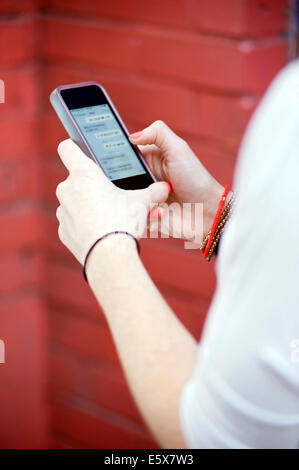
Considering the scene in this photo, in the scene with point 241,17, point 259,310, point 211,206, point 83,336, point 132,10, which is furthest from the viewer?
point 83,336

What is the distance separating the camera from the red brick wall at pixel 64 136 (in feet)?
3.51

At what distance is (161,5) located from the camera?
110 centimetres

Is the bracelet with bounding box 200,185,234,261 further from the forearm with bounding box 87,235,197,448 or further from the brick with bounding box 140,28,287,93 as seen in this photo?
the brick with bounding box 140,28,287,93

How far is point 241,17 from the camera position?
1.02 m

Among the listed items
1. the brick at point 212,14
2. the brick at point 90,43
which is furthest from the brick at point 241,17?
the brick at point 90,43

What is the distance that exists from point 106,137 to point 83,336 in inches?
26.1

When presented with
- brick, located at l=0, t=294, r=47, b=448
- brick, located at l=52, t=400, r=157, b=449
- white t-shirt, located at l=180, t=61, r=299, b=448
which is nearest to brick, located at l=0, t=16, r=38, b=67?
brick, located at l=0, t=294, r=47, b=448

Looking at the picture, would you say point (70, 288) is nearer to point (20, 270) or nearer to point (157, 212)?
point (20, 270)

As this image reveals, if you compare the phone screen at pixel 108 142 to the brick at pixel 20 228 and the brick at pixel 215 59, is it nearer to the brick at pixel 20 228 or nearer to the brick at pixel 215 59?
the brick at pixel 215 59

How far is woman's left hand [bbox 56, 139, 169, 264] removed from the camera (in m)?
0.59

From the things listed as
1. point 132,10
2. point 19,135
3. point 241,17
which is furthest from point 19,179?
point 241,17

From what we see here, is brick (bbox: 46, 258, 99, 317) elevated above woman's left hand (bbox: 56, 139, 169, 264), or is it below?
below

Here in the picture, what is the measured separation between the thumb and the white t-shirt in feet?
0.73
